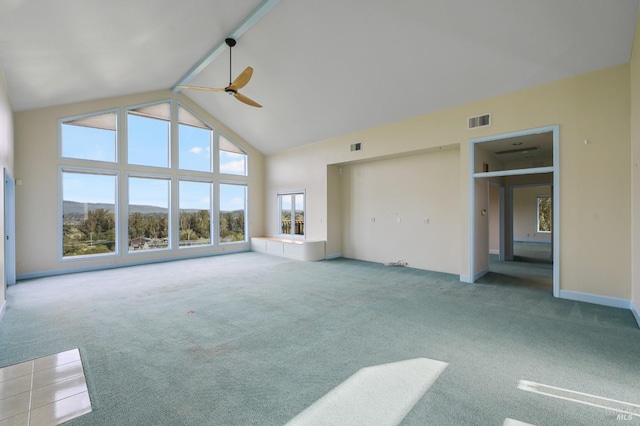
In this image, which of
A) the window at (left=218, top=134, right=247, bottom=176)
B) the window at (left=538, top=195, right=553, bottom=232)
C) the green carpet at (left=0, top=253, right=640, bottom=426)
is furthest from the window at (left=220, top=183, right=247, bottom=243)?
the window at (left=538, top=195, right=553, bottom=232)

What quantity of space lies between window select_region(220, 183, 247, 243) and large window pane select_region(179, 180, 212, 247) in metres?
0.46

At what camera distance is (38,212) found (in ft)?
21.0

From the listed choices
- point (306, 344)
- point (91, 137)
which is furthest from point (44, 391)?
point (91, 137)

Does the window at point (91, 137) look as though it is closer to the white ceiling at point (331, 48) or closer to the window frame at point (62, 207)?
the window frame at point (62, 207)

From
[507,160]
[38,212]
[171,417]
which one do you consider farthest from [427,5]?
[38,212]

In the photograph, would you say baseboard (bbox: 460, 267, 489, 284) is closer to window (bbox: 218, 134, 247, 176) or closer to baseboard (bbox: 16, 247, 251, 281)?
baseboard (bbox: 16, 247, 251, 281)

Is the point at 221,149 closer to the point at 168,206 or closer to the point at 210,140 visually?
the point at 210,140

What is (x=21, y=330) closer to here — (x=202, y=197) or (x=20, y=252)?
(x=20, y=252)

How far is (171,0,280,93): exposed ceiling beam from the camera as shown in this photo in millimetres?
4781

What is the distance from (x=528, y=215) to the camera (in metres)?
12.3

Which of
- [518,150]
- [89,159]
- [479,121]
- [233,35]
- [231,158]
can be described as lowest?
[89,159]

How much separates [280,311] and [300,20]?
4.66 m

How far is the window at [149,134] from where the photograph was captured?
7.76 m

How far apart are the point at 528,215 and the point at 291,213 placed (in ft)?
32.8
